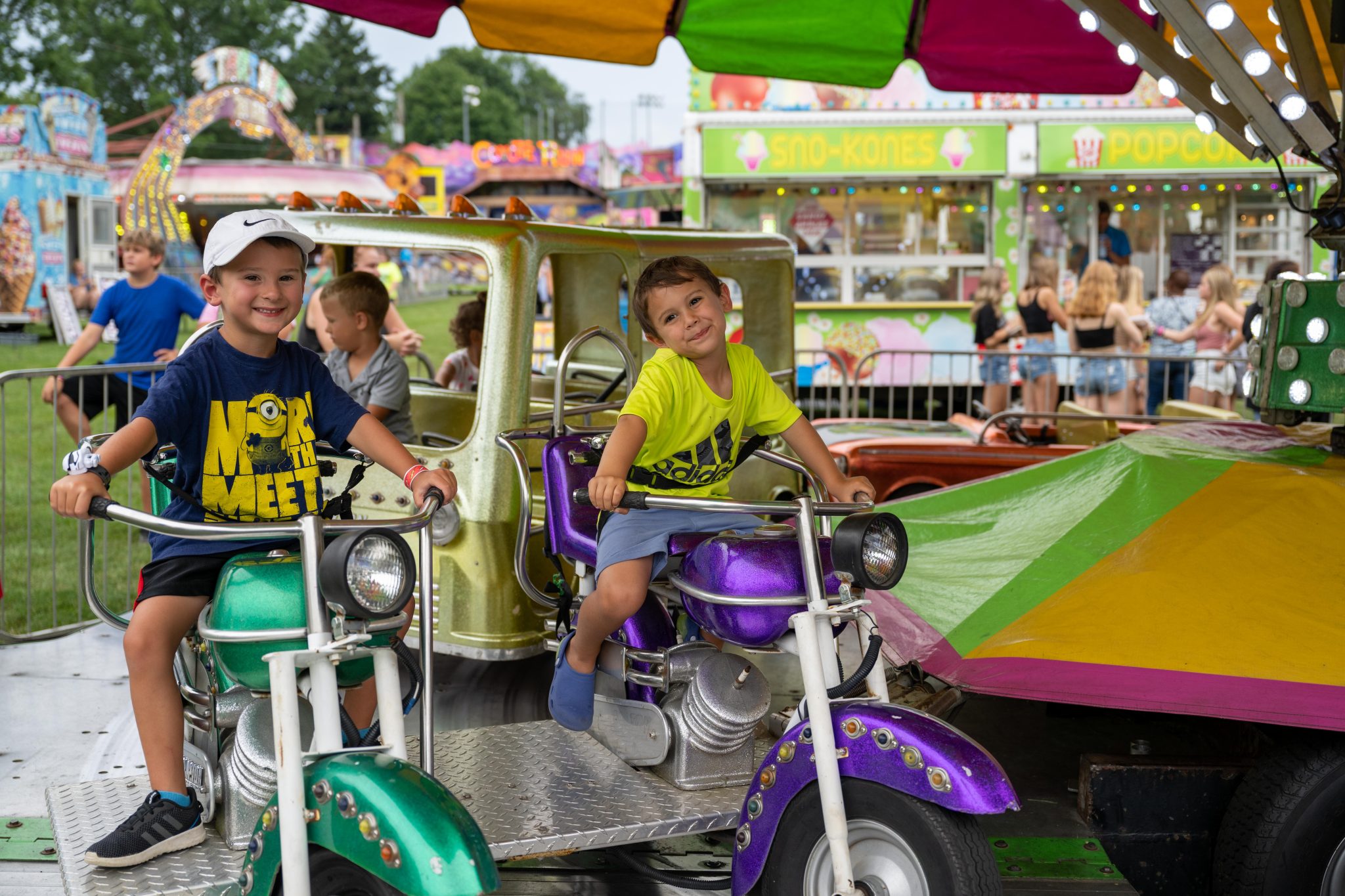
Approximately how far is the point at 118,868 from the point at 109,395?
578 cm

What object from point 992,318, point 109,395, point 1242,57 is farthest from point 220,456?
point 992,318

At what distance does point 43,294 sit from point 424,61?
100236 millimetres

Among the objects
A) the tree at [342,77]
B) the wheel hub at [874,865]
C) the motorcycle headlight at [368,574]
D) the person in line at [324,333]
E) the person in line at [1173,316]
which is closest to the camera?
the motorcycle headlight at [368,574]

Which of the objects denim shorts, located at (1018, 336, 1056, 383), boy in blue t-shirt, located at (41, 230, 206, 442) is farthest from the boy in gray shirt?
denim shorts, located at (1018, 336, 1056, 383)

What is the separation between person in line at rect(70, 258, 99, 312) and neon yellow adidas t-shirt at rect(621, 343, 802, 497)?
2178 cm

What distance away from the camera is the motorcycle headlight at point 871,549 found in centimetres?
277

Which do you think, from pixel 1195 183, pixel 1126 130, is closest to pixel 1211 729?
pixel 1126 130

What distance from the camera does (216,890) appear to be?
9.17ft

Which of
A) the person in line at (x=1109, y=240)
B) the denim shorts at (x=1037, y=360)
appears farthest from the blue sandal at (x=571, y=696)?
the person in line at (x=1109, y=240)

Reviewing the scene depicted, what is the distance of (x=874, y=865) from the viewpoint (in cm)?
267

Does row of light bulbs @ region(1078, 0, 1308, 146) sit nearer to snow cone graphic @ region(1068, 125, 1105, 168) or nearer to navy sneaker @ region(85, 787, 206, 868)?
navy sneaker @ region(85, 787, 206, 868)

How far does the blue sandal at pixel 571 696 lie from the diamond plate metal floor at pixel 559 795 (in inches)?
5.1

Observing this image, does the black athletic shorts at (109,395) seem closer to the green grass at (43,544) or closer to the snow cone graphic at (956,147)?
the green grass at (43,544)

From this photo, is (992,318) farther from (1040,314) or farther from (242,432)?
(242,432)
